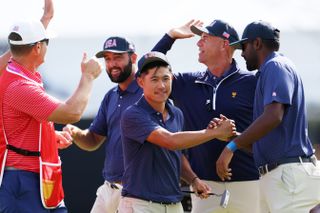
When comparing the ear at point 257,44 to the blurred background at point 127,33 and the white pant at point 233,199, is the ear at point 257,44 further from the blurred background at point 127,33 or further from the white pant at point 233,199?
the blurred background at point 127,33

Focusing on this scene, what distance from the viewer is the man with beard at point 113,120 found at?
8.12 meters

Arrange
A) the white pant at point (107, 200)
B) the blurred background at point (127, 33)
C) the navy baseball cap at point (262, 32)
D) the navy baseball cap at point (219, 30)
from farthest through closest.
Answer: the blurred background at point (127, 33) < the white pant at point (107, 200) < the navy baseball cap at point (219, 30) < the navy baseball cap at point (262, 32)

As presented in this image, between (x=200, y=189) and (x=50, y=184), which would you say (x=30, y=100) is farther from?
(x=200, y=189)

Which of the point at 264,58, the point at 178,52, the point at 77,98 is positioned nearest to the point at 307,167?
the point at 264,58

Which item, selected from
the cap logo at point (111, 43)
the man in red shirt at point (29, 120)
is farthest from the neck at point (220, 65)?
the man in red shirt at point (29, 120)

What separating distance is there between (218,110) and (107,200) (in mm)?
1307

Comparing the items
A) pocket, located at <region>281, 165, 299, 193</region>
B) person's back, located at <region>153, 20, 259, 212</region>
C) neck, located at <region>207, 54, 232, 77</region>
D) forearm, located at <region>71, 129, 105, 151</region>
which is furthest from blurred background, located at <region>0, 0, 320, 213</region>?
pocket, located at <region>281, 165, 299, 193</region>

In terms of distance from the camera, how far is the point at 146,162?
21.8 ft

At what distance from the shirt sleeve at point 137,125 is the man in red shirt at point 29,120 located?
0.44 metres

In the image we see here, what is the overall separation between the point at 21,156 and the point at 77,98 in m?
0.56

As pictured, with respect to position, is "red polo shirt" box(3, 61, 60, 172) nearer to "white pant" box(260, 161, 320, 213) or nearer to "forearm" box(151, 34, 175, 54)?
"white pant" box(260, 161, 320, 213)

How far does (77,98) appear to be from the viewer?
6305 millimetres

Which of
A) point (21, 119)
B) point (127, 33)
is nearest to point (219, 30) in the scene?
point (21, 119)

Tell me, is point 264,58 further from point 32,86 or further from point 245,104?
point 32,86
